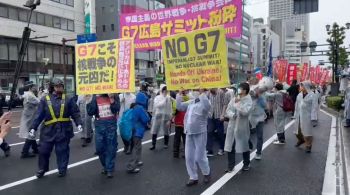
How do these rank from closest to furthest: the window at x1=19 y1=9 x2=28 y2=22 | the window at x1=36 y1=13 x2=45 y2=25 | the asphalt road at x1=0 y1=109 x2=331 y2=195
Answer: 1. the asphalt road at x1=0 y1=109 x2=331 y2=195
2. the window at x1=19 y1=9 x2=28 y2=22
3. the window at x1=36 y1=13 x2=45 y2=25

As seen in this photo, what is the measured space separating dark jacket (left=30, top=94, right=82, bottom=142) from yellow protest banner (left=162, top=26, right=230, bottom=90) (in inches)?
74.3

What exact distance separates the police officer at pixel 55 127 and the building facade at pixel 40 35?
28.3 m

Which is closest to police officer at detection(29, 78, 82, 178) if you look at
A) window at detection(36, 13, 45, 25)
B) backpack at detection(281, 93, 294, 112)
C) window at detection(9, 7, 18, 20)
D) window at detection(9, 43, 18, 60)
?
backpack at detection(281, 93, 294, 112)

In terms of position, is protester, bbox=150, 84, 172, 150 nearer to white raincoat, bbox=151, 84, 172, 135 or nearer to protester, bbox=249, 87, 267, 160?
white raincoat, bbox=151, 84, 172, 135

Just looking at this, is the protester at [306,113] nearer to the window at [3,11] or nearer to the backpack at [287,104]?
the backpack at [287,104]

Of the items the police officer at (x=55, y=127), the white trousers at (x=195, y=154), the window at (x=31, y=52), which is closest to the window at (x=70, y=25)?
the window at (x=31, y=52)

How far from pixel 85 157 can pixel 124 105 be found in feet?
5.81

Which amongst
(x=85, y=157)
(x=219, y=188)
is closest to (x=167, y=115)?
(x=85, y=157)

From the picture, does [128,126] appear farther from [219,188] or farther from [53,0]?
[53,0]

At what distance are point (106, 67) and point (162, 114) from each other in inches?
128

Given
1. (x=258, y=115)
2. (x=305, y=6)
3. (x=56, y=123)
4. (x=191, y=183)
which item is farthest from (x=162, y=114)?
(x=305, y=6)

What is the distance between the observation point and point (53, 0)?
43375 millimetres

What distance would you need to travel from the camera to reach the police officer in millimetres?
6953

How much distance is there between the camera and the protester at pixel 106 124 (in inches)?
271
